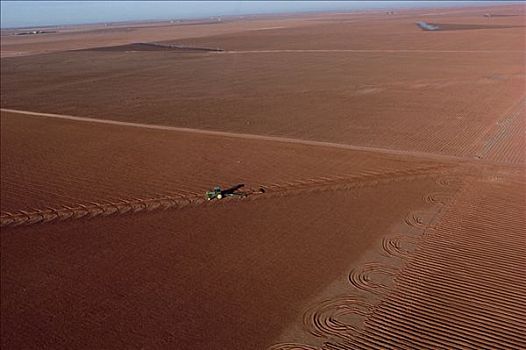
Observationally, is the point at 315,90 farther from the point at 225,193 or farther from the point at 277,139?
the point at 225,193

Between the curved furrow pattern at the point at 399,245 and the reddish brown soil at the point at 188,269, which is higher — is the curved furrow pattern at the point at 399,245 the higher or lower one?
the higher one

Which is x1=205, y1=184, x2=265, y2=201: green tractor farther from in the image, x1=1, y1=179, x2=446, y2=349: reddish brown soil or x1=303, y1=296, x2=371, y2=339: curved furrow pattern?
x1=303, y1=296, x2=371, y2=339: curved furrow pattern

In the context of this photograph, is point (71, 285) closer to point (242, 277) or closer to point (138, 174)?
point (242, 277)

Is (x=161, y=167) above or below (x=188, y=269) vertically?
above

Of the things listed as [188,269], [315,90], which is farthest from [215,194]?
[315,90]

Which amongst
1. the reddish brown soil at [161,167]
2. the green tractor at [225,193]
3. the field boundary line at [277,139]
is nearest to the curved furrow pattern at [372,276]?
the reddish brown soil at [161,167]

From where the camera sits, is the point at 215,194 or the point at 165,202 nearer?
the point at 165,202

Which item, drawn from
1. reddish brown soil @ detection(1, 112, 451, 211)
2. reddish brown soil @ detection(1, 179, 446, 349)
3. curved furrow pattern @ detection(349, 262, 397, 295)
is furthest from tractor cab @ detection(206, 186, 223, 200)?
curved furrow pattern @ detection(349, 262, 397, 295)

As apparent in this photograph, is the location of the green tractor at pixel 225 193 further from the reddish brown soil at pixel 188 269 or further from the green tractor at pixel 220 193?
the reddish brown soil at pixel 188 269

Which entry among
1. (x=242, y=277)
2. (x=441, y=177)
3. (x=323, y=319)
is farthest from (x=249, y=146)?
(x=323, y=319)
